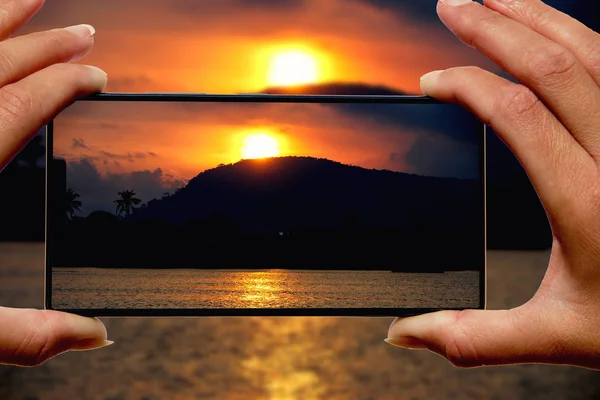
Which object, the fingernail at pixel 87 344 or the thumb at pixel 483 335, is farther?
the fingernail at pixel 87 344

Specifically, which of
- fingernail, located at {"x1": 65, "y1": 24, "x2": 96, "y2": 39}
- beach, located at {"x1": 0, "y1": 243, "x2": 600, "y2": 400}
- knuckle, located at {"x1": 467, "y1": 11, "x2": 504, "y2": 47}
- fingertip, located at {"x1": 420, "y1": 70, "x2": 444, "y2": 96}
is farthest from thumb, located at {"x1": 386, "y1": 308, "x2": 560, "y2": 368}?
beach, located at {"x1": 0, "y1": 243, "x2": 600, "y2": 400}

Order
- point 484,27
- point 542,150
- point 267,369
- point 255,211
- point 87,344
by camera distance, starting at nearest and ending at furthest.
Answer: point 542,150 < point 484,27 < point 255,211 < point 87,344 < point 267,369

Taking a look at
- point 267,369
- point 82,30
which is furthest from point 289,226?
point 267,369

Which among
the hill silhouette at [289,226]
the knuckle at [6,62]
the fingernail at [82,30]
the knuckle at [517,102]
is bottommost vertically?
the hill silhouette at [289,226]

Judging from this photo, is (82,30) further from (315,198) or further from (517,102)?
(517,102)

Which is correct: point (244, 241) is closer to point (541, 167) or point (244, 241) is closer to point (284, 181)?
point (284, 181)

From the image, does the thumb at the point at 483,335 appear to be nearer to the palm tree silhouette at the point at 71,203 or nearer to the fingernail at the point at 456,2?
the fingernail at the point at 456,2

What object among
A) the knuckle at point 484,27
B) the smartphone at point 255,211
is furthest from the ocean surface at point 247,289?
the knuckle at point 484,27
